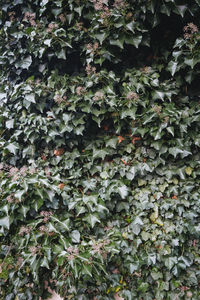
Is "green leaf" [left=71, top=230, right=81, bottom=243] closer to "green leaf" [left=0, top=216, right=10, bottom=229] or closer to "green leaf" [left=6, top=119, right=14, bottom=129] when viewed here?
"green leaf" [left=0, top=216, right=10, bottom=229]

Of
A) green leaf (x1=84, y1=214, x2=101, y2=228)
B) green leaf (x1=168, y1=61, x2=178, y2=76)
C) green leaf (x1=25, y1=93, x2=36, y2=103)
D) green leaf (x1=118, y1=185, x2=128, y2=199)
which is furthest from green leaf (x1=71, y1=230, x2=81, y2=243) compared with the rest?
green leaf (x1=168, y1=61, x2=178, y2=76)

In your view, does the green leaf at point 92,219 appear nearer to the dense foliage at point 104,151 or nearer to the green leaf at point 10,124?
the dense foliage at point 104,151

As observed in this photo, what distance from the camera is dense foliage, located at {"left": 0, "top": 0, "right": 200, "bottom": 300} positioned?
88.3 inches

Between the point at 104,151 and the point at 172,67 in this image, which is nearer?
the point at 172,67

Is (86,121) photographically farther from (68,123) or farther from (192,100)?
(192,100)

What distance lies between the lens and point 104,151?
252 centimetres

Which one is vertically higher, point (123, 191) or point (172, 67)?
point (172, 67)

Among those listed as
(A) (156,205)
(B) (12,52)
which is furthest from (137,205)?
(B) (12,52)

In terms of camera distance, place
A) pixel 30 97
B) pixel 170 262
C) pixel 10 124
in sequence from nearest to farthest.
Result: 1. pixel 170 262
2. pixel 30 97
3. pixel 10 124

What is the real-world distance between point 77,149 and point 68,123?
14.6 inches

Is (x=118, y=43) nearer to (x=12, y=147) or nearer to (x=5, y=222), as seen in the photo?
(x=12, y=147)

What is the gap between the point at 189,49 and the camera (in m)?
2.20

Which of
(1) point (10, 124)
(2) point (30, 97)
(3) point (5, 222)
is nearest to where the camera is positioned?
(3) point (5, 222)

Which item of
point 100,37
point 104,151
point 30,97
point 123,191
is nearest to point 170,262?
point 123,191
